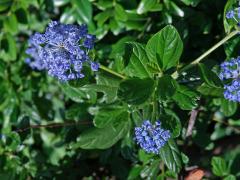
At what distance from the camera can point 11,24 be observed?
120 inches

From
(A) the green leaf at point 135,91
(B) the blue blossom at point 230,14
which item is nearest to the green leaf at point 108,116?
(A) the green leaf at point 135,91

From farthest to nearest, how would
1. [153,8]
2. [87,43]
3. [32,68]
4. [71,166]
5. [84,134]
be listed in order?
[32,68], [71,166], [153,8], [84,134], [87,43]

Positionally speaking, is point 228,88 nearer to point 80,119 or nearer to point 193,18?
point 193,18

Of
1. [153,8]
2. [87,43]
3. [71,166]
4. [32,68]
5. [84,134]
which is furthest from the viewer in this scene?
[32,68]

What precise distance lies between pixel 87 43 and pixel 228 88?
64 centimetres

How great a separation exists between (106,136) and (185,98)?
19.9 inches

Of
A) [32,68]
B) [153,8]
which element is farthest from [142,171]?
[32,68]

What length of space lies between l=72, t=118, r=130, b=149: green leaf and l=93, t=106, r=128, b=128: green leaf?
0.09 ft

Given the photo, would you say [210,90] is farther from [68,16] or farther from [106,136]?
[68,16]

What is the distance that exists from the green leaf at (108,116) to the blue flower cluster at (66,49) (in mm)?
311

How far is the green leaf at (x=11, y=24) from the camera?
305 centimetres

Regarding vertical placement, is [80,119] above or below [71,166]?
above

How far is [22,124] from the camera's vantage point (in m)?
2.79

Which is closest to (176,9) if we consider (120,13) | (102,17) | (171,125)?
(120,13)
